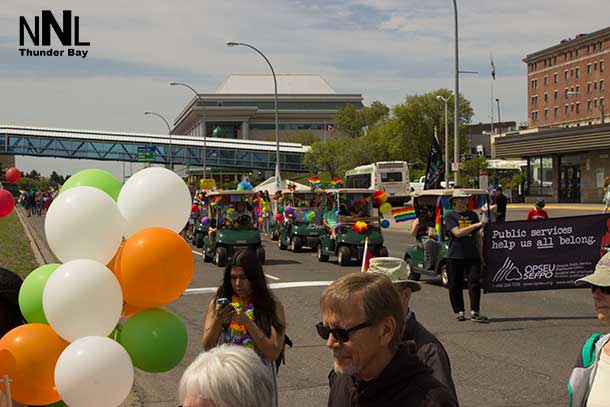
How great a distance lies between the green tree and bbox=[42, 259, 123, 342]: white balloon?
221 feet

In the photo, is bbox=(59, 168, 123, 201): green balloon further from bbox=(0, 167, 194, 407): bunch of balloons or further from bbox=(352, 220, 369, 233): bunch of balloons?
bbox=(352, 220, 369, 233): bunch of balloons

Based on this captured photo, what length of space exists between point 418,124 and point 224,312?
67484 millimetres

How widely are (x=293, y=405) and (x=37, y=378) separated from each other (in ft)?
13.5

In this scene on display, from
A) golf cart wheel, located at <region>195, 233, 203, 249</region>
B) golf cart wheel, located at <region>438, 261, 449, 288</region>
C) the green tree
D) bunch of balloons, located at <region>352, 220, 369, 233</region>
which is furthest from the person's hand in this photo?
the green tree

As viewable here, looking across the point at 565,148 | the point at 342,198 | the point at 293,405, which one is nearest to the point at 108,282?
the point at 293,405

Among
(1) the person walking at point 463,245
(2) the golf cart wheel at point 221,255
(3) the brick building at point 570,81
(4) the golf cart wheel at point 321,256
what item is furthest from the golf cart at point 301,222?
(3) the brick building at point 570,81

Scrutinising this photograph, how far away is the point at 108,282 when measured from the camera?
3.83 metres

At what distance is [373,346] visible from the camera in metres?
2.84

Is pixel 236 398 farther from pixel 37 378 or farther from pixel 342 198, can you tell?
pixel 342 198

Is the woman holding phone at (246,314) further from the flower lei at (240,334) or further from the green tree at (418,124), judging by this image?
the green tree at (418,124)

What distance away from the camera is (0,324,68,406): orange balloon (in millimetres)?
3670

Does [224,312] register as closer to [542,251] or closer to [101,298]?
[101,298]

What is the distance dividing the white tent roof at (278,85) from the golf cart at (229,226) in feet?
413

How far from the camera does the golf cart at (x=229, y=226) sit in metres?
20.6
